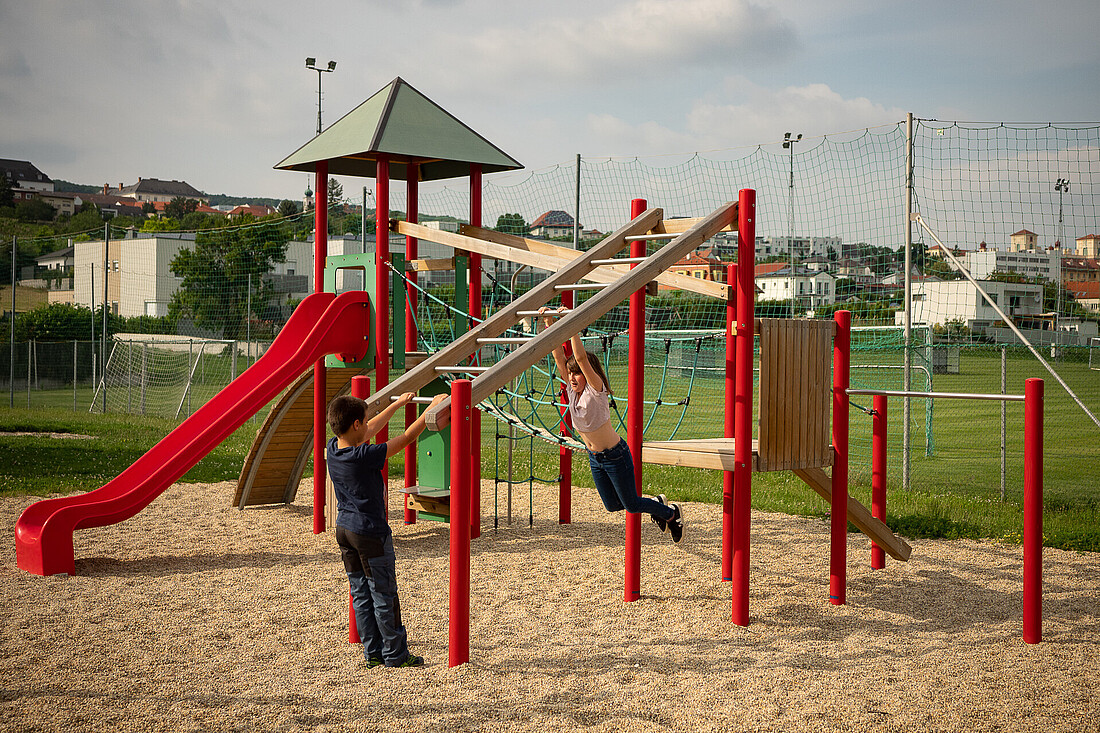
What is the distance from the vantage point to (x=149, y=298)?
37.8 m

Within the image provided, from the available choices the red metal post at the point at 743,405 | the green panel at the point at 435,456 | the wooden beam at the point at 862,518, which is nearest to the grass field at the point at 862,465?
the red metal post at the point at 743,405

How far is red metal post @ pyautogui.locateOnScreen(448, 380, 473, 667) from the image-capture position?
4102 millimetres

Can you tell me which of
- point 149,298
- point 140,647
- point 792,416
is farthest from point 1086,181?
point 149,298

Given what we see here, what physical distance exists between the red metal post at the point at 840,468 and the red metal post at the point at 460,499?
256 cm

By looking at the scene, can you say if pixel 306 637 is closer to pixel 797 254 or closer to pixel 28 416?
pixel 797 254

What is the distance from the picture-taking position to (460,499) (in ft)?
13.5

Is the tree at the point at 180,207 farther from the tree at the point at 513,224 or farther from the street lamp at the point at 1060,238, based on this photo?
the street lamp at the point at 1060,238

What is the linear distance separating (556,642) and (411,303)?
379cm

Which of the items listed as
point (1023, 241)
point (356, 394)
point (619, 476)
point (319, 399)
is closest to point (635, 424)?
point (619, 476)

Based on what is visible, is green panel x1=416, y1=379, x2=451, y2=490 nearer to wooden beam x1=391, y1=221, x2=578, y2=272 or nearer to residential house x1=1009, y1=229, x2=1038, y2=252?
wooden beam x1=391, y1=221, x2=578, y2=272

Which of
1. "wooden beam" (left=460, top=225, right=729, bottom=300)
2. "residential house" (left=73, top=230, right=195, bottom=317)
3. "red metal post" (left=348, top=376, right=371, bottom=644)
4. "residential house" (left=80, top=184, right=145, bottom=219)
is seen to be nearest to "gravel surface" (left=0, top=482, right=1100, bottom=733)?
"red metal post" (left=348, top=376, right=371, bottom=644)

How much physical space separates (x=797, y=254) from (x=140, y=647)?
8626 millimetres

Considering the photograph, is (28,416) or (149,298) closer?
(28,416)

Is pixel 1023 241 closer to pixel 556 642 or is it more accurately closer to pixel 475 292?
pixel 475 292
